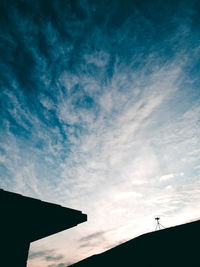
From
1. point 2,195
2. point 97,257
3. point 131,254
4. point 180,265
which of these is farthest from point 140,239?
point 2,195

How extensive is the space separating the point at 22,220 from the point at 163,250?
184 inches

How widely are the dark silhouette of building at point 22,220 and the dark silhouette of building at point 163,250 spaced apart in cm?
349

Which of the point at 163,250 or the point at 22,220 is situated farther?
the point at 163,250

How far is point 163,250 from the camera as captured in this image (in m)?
5.18

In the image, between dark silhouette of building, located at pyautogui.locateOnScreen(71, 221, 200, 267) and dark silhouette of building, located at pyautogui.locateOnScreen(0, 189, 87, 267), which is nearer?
dark silhouette of building, located at pyautogui.locateOnScreen(0, 189, 87, 267)

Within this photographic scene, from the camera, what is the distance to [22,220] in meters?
3.18

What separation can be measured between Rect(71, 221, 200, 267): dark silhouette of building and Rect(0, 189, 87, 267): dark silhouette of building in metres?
3.49

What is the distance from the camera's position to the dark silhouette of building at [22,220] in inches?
110

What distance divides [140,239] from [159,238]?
93 cm

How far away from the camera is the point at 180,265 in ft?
15.6

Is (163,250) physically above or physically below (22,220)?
below

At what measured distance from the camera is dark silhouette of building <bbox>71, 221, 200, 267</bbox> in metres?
4.67

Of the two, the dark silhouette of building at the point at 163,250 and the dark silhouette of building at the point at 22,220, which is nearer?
the dark silhouette of building at the point at 22,220

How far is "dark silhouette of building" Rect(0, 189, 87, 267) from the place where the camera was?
279 cm
